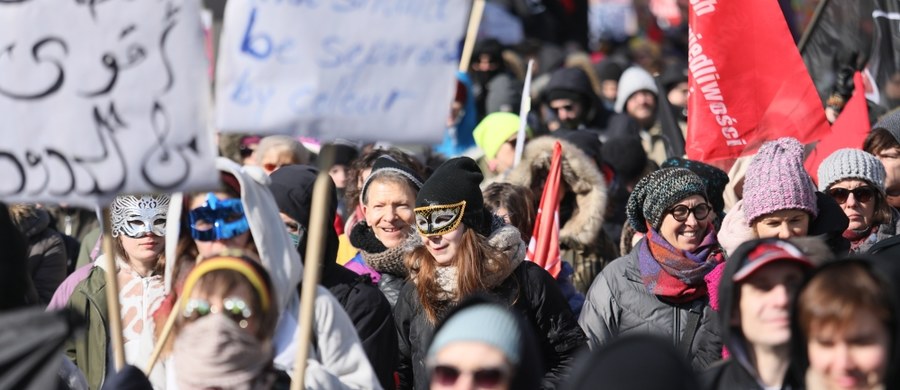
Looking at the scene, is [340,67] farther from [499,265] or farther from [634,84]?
[634,84]

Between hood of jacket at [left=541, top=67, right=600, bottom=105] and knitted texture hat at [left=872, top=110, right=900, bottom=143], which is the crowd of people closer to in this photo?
knitted texture hat at [left=872, top=110, right=900, bottom=143]

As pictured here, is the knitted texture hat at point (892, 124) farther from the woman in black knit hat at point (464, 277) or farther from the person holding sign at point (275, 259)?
the person holding sign at point (275, 259)

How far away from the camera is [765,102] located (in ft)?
24.8

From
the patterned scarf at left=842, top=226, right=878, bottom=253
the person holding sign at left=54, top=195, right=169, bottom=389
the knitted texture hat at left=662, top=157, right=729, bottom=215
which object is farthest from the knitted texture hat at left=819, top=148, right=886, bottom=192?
the person holding sign at left=54, top=195, right=169, bottom=389

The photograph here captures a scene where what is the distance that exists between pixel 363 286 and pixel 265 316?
4.51 ft

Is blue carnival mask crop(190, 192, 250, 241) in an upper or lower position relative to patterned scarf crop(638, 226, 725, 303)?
upper

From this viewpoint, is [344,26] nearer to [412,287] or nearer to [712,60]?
[412,287]

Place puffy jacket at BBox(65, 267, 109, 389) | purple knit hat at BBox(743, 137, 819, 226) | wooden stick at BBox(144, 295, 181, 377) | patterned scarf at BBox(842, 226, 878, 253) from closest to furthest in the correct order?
1. wooden stick at BBox(144, 295, 181, 377)
2. purple knit hat at BBox(743, 137, 819, 226)
3. puffy jacket at BBox(65, 267, 109, 389)
4. patterned scarf at BBox(842, 226, 878, 253)

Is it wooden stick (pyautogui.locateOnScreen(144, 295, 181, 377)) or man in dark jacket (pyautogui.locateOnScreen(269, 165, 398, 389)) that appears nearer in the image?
wooden stick (pyautogui.locateOnScreen(144, 295, 181, 377))

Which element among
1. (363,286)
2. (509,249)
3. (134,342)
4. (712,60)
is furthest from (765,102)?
(134,342)

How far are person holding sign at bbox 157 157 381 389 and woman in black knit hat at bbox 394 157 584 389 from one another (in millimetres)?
1080

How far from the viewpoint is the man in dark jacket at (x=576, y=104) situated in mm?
11000

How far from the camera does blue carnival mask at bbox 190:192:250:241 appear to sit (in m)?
4.91

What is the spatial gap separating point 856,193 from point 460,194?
1.91 metres
